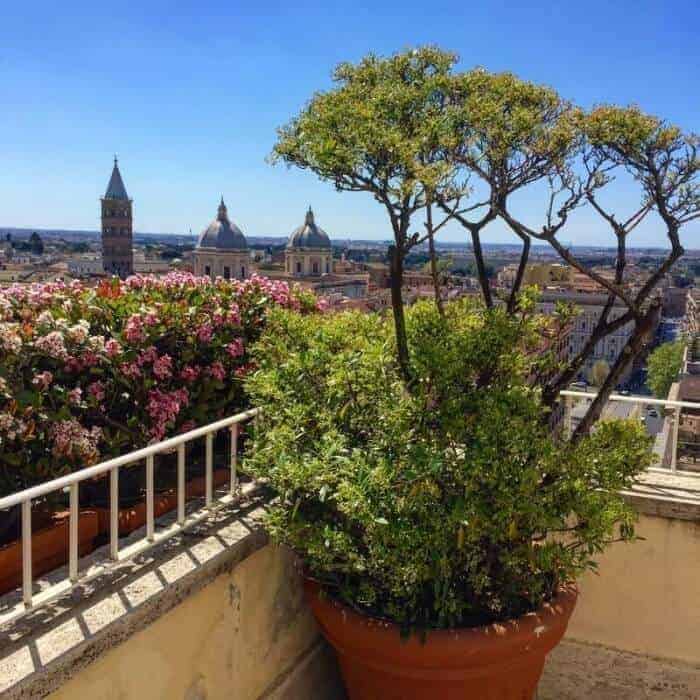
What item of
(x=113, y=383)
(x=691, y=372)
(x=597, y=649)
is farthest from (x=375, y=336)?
(x=691, y=372)

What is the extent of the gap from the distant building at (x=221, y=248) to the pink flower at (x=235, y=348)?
66.5 m

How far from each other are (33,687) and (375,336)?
1913mm

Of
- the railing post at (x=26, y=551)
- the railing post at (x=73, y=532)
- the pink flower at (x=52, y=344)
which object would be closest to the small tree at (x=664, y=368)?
the pink flower at (x=52, y=344)

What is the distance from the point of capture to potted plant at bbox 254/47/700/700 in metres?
2.37

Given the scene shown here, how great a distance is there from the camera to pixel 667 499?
10.8ft

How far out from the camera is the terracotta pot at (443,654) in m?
2.45

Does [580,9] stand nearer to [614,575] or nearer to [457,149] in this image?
[457,149]

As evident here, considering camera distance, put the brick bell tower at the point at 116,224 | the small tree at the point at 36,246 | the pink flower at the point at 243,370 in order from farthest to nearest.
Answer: the small tree at the point at 36,246 → the brick bell tower at the point at 116,224 → the pink flower at the point at 243,370

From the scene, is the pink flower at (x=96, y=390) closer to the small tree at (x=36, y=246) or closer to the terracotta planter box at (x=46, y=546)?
the terracotta planter box at (x=46, y=546)

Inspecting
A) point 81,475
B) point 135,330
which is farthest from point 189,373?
point 81,475

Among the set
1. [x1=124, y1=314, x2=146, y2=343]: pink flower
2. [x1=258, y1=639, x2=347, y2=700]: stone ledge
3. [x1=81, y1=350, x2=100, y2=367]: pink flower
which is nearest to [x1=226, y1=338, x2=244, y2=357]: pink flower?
[x1=124, y1=314, x2=146, y2=343]: pink flower

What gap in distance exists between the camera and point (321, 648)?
3107mm

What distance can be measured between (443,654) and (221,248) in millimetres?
69609

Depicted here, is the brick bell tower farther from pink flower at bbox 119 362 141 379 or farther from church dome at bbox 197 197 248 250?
pink flower at bbox 119 362 141 379
